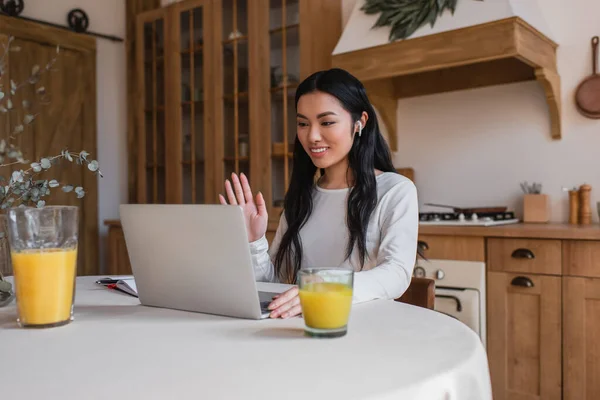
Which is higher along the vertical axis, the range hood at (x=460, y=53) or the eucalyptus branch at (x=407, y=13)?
the eucalyptus branch at (x=407, y=13)

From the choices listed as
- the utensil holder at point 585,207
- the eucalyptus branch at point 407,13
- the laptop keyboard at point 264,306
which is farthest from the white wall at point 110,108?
the laptop keyboard at point 264,306

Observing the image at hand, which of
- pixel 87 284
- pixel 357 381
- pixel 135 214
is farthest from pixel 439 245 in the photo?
pixel 357 381

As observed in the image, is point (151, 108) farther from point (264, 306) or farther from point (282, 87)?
point (264, 306)

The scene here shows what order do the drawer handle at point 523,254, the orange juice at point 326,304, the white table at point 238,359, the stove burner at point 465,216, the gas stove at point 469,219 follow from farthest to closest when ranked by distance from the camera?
the stove burner at point 465,216 → the gas stove at point 469,219 → the drawer handle at point 523,254 → the orange juice at point 326,304 → the white table at point 238,359

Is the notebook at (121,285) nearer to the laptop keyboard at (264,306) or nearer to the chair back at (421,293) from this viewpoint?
the laptop keyboard at (264,306)

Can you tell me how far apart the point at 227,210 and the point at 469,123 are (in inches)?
87.3

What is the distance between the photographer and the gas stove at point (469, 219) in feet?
7.87

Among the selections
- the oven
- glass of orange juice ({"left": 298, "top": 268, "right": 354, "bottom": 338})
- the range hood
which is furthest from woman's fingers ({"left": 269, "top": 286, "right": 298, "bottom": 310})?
the range hood

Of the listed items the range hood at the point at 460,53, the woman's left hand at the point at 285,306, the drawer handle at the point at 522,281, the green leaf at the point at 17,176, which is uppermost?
the range hood at the point at 460,53

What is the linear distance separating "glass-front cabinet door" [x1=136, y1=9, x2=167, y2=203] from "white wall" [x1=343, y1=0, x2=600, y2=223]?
1.50 metres

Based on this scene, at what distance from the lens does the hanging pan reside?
2473 mm

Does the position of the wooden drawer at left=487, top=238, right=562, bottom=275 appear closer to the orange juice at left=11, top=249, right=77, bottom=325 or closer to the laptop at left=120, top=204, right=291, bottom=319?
the laptop at left=120, top=204, right=291, bottom=319

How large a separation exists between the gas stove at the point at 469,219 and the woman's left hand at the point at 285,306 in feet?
4.98

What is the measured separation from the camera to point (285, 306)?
968 mm
